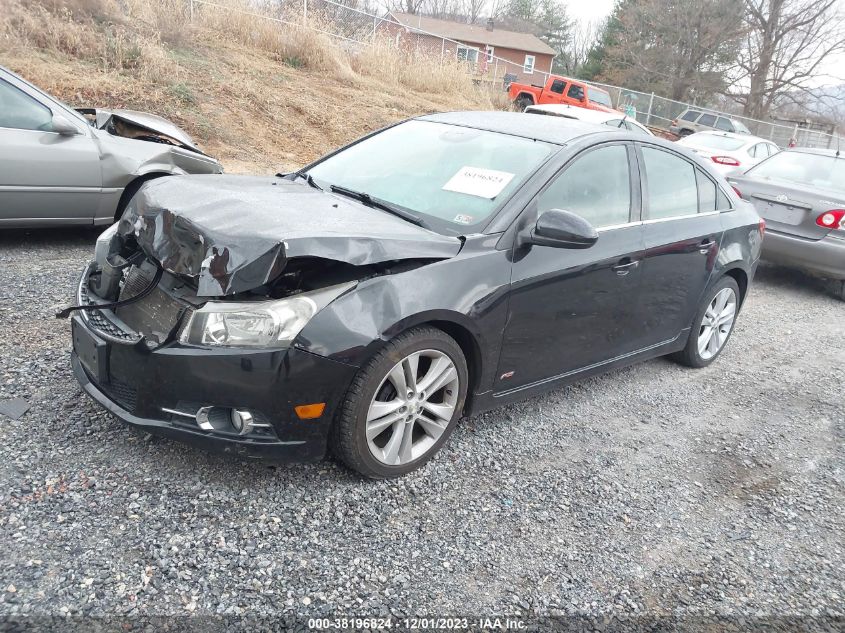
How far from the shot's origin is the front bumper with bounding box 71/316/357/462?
268 cm

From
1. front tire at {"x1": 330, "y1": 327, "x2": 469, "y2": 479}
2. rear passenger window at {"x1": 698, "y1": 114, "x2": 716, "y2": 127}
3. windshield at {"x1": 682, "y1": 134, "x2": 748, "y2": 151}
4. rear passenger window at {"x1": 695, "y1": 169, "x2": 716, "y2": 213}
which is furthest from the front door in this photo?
rear passenger window at {"x1": 698, "y1": 114, "x2": 716, "y2": 127}

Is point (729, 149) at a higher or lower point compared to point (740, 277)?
higher

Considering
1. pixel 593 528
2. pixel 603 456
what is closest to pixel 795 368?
pixel 603 456

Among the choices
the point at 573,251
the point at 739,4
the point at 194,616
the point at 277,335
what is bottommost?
the point at 194,616

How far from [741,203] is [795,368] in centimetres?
142

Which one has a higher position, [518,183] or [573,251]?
[518,183]

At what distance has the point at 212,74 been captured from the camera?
1322cm

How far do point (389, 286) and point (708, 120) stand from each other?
27967mm

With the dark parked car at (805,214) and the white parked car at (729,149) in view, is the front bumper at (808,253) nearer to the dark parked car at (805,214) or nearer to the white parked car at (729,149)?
the dark parked car at (805,214)

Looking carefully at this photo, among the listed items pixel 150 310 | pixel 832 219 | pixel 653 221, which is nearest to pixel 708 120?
pixel 832 219

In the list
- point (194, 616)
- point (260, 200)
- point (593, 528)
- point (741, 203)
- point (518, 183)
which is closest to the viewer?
point (194, 616)

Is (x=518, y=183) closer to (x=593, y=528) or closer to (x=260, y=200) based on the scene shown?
(x=260, y=200)

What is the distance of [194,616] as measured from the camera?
7.43ft

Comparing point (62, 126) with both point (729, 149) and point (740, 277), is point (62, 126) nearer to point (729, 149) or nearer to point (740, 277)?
point (740, 277)
